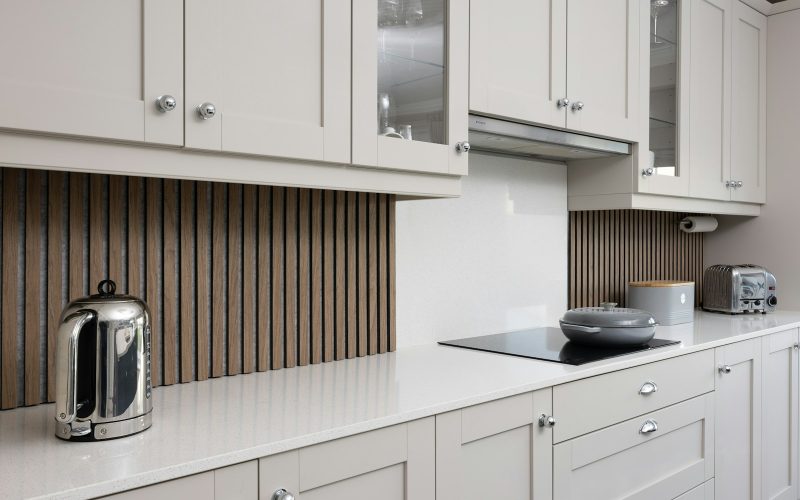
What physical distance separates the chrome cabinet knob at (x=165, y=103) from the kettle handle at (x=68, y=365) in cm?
39

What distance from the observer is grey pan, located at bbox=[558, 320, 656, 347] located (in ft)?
6.66

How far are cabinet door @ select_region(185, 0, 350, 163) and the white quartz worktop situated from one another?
533mm

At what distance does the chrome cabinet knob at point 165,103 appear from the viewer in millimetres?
1173

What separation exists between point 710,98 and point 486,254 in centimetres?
138

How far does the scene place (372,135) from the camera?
1537 millimetres

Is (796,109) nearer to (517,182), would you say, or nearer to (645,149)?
(645,149)

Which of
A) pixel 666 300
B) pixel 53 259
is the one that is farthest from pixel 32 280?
pixel 666 300

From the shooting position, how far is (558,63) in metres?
2.09

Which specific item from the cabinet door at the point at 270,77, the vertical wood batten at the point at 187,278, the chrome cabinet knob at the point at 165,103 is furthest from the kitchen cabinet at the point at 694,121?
the chrome cabinet knob at the point at 165,103

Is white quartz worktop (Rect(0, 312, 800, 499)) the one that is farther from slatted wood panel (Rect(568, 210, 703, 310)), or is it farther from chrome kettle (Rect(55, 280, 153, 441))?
slatted wood panel (Rect(568, 210, 703, 310))

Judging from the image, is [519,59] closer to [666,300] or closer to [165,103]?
[165,103]

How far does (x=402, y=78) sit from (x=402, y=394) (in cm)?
79

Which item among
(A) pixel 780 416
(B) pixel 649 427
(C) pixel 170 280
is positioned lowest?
(A) pixel 780 416

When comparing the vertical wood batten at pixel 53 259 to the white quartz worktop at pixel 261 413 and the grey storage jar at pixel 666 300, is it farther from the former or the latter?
the grey storage jar at pixel 666 300
